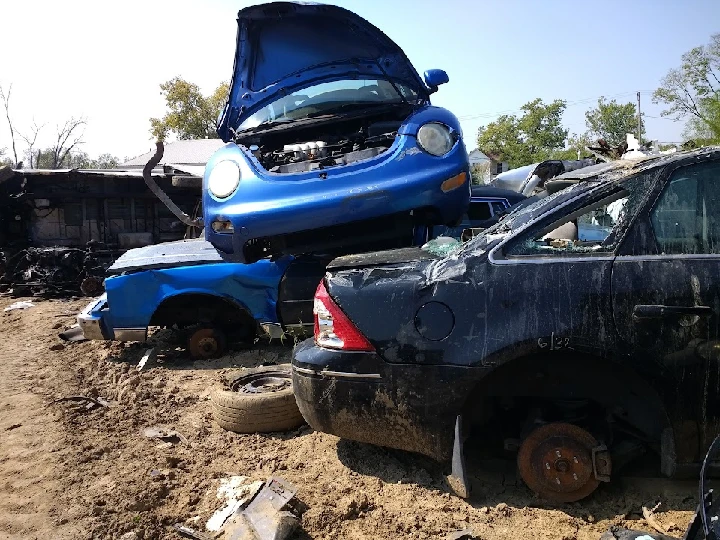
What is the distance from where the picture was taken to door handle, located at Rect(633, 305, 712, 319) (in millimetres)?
2418

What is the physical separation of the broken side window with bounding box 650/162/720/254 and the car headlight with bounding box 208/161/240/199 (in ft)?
10.4

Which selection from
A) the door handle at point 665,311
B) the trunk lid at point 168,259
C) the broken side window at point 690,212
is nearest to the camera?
the door handle at point 665,311

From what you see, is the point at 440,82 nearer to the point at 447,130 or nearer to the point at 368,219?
the point at 447,130

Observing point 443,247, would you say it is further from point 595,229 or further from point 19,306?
point 19,306

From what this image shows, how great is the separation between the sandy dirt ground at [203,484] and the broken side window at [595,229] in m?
1.19

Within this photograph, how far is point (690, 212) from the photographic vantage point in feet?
8.50

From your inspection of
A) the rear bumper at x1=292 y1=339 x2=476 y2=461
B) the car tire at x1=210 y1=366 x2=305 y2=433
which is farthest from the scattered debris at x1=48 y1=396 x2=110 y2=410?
the rear bumper at x1=292 y1=339 x2=476 y2=461

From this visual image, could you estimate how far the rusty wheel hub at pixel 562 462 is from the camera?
2629 mm

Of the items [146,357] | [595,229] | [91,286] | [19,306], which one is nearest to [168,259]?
[146,357]

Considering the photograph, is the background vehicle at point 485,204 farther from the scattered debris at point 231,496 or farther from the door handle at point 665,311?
the scattered debris at point 231,496

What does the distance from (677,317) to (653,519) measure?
91 centimetres

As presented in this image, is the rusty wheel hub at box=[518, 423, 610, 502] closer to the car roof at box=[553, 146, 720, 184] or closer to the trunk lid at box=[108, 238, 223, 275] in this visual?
the car roof at box=[553, 146, 720, 184]

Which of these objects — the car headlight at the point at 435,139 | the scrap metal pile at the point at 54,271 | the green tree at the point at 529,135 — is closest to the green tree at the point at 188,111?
the green tree at the point at 529,135

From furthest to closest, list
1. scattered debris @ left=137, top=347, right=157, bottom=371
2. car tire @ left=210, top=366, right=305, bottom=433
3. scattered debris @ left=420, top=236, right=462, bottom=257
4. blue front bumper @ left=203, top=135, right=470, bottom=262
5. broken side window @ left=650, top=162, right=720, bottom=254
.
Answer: scattered debris @ left=137, top=347, right=157, bottom=371 → blue front bumper @ left=203, top=135, right=470, bottom=262 → car tire @ left=210, top=366, right=305, bottom=433 → scattered debris @ left=420, top=236, right=462, bottom=257 → broken side window @ left=650, top=162, right=720, bottom=254
